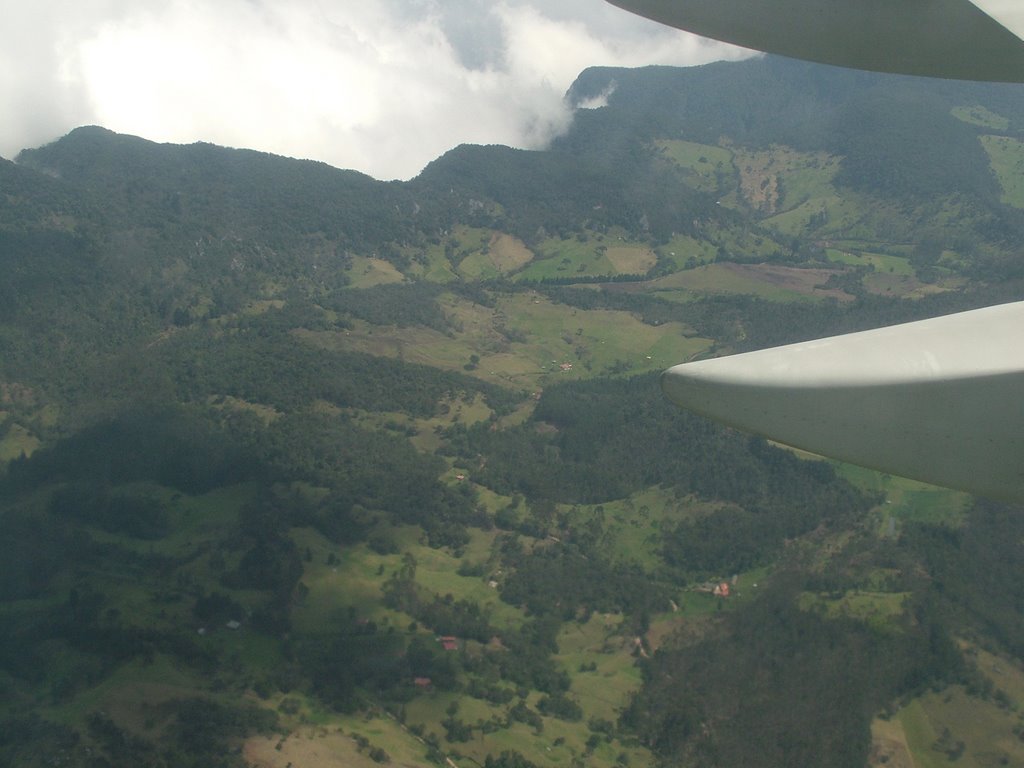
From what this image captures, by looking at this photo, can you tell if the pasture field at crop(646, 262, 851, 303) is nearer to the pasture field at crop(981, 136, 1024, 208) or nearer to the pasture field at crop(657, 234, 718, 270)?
the pasture field at crop(657, 234, 718, 270)

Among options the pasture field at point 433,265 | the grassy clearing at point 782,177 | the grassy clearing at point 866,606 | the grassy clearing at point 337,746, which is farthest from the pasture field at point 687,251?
the grassy clearing at point 337,746

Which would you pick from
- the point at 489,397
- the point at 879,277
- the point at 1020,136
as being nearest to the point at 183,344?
the point at 489,397

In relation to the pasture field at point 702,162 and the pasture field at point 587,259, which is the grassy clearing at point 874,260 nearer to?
the pasture field at point 587,259

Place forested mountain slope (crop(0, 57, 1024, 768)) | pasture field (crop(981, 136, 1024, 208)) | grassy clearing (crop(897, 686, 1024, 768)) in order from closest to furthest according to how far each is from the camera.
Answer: grassy clearing (crop(897, 686, 1024, 768))
forested mountain slope (crop(0, 57, 1024, 768))
pasture field (crop(981, 136, 1024, 208))

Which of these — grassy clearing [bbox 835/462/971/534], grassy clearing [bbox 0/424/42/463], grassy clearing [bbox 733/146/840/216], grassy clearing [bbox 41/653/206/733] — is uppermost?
grassy clearing [bbox 733/146/840/216]

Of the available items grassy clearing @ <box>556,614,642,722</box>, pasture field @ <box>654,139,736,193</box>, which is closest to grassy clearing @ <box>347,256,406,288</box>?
pasture field @ <box>654,139,736,193</box>
